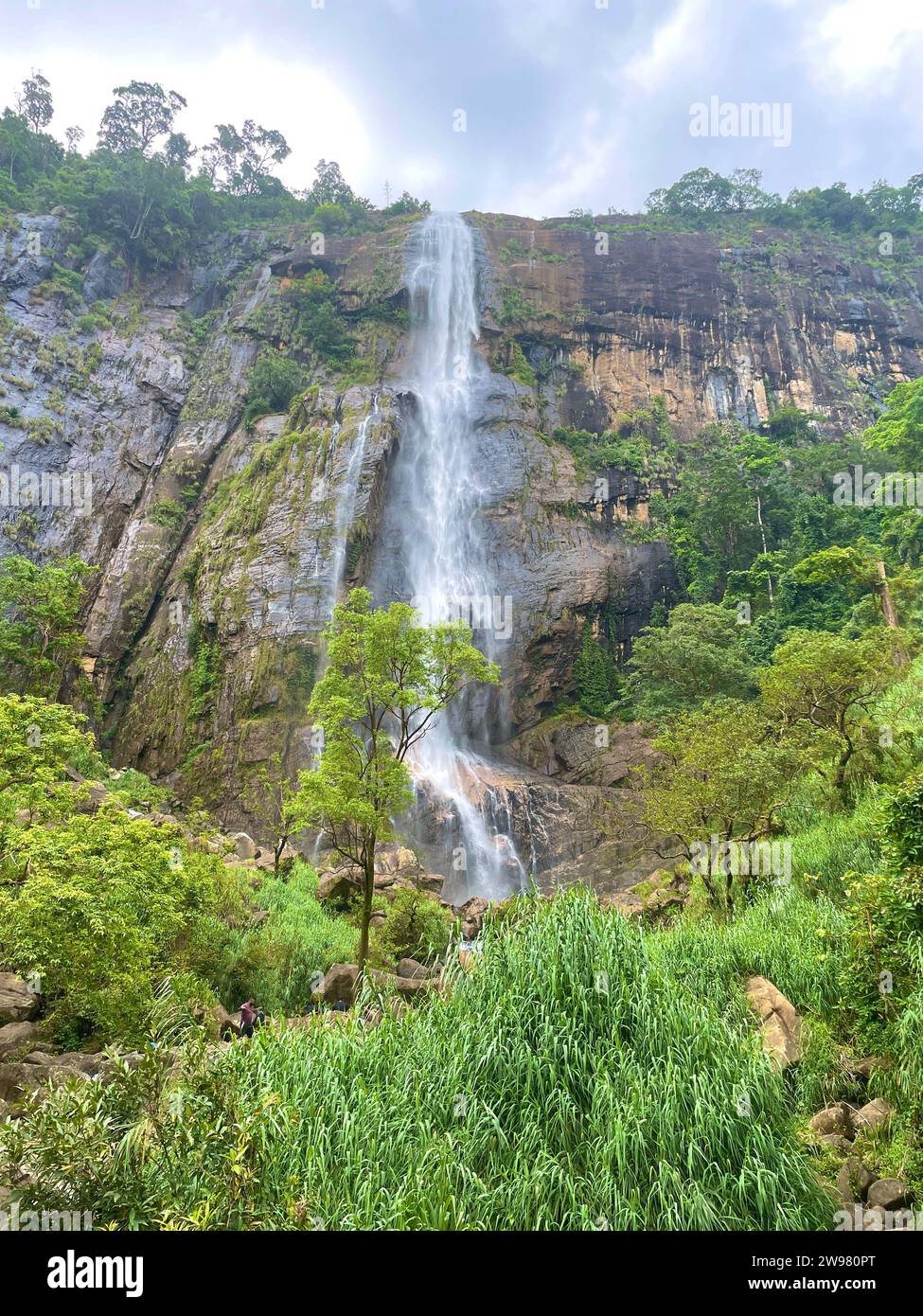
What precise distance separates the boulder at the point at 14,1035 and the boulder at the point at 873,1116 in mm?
8706

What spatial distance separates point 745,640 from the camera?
27.2 m

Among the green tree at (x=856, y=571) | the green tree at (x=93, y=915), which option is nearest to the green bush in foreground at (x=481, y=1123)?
the green tree at (x=93, y=915)

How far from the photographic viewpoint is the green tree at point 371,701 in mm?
11938

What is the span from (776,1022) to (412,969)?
7.60m

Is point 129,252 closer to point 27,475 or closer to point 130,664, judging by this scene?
point 27,475

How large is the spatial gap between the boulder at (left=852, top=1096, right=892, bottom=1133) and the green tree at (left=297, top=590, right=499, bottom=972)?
7.37 m

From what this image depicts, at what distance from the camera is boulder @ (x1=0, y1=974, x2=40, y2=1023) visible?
A: 8.94 metres

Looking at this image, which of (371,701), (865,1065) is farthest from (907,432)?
(865,1065)

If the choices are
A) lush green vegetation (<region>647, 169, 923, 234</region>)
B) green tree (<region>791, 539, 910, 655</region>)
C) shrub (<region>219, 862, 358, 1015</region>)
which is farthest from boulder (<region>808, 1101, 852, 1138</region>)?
lush green vegetation (<region>647, 169, 923, 234</region>)

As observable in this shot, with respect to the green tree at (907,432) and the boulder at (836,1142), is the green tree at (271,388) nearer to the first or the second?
the green tree at (907,432)

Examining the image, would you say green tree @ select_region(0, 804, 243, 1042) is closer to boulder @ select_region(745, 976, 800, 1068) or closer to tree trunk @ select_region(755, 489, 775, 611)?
boulder @ select_region(745, 976, 800, 1068)

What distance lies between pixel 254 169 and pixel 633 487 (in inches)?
1688

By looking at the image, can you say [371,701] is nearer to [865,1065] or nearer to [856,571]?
[865,1065]

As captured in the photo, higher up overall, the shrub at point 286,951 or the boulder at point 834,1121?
the boulder at point 834,1121
